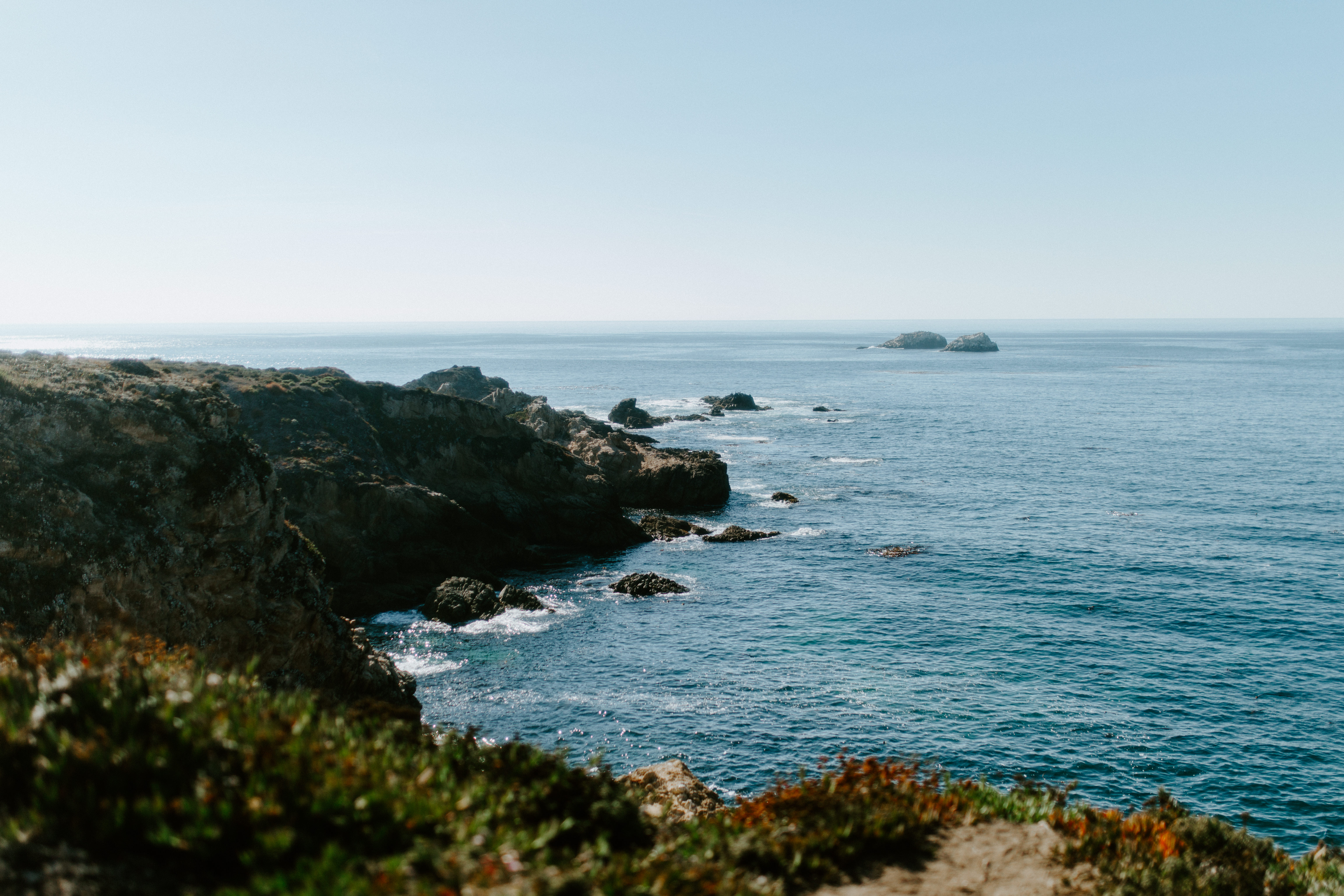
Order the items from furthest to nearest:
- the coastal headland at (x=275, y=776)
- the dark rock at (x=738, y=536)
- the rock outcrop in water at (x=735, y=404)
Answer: the rock outcrop in water at (x=735, y=404)
the dark rock at (x=738, y=536)
the coastal headland at (x=275, y=776)

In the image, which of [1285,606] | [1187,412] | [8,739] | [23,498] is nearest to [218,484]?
[23,498]

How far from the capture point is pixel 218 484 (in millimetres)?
28297

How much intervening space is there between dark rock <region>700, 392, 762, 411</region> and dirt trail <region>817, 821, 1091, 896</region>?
119m

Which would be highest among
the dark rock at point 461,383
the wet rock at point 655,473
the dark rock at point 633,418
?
the dark rock at point 461,383

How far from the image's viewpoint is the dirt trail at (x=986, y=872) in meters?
11.4

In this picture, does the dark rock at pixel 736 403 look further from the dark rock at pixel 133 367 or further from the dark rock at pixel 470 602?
the dark rock at pixel 133 367

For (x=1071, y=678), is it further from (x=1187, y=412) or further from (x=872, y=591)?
(x=1187, y=412)

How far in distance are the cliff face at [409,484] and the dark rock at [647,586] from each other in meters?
9.19

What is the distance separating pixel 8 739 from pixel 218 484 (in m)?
21.6

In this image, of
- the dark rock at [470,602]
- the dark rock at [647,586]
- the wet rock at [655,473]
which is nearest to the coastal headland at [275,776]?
the dark rock at [470,602]

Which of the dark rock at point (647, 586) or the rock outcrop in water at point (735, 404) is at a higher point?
the rock outcrop in water at point (735, 404)

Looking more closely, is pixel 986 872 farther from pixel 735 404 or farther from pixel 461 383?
pixel 735 404

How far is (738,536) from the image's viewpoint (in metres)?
61.1

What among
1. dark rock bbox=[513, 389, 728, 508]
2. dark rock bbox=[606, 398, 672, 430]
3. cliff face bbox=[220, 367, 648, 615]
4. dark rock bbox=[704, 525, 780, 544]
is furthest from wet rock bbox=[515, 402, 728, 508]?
dark rock bbox=[606, 398, 672, 430]
